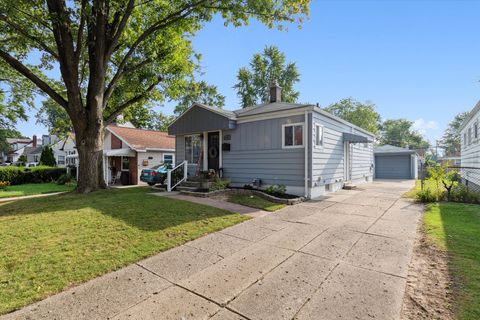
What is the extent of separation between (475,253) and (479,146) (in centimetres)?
916

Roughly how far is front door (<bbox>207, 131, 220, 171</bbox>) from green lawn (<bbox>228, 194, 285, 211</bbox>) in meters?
2.91

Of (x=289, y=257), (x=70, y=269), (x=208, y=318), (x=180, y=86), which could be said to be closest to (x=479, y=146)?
(x=289, y=257)

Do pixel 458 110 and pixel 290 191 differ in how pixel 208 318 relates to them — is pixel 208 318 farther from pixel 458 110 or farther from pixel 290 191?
pixel 458 110

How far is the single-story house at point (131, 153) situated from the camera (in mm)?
16797

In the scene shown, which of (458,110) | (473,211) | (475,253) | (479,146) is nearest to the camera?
(475,253)

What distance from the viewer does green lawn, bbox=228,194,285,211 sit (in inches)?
287

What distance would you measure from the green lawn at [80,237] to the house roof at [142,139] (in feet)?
32.4

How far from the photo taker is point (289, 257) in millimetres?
3705

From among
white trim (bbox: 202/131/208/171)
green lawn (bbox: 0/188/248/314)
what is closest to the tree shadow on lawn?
green lawn (bbox: 0/188/248/314)

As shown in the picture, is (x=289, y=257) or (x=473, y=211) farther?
(x=473, y=211)

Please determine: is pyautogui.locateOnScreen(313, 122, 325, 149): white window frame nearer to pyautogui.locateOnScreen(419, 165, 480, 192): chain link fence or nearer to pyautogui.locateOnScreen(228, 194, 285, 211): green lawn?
pyautogui.locateOnScreen(228, 194, 285, 211): green lawn

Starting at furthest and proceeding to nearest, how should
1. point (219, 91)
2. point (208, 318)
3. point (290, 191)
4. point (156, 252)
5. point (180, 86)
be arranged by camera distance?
point (219, 91)
point (180, 86)
point (290, 191)
point (156, 252)
point (208, 318)

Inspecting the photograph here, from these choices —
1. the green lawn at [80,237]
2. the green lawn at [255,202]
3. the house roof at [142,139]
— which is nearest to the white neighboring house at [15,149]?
the house roof at [142,139]

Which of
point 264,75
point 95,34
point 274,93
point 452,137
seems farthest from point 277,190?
point 452,137
